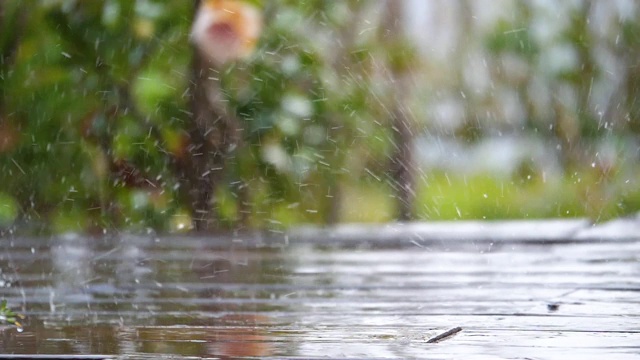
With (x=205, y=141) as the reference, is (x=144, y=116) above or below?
above

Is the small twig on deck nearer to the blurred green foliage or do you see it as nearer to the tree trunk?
the blurred green foliage

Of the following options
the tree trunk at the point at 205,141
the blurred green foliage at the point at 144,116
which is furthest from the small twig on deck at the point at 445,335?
the tree trunk at the point at 205,141

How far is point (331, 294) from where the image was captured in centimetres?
165

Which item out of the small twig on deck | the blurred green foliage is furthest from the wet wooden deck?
the blurred green foliage

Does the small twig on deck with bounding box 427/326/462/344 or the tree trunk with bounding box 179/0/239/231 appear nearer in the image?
the small twig on deck with bounding box 427/326/462/344

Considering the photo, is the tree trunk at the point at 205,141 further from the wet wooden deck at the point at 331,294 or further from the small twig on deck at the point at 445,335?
the small twig on deck at the point at 445,335

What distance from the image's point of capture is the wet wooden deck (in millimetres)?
1045

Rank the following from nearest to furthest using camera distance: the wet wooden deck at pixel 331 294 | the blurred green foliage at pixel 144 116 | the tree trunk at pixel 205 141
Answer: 1. the wet wooden deck at pixel 331 294
2. the blurred green foliage at pixel 144 116
3. the tree trunk at pixel 205 141

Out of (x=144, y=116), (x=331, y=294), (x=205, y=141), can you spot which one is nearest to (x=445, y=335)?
(x=331, y=294)

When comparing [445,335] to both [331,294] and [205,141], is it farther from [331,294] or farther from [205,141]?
[205,141]

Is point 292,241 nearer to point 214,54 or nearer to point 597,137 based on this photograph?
point 214,54

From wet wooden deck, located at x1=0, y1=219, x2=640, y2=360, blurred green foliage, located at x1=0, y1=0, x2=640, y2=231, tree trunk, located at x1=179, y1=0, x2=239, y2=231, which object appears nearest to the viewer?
wet wooden deck, located at x1=0, y1=219, x2=640, y2=360

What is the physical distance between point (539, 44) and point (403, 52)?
708mm

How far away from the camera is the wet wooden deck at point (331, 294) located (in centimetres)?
104
